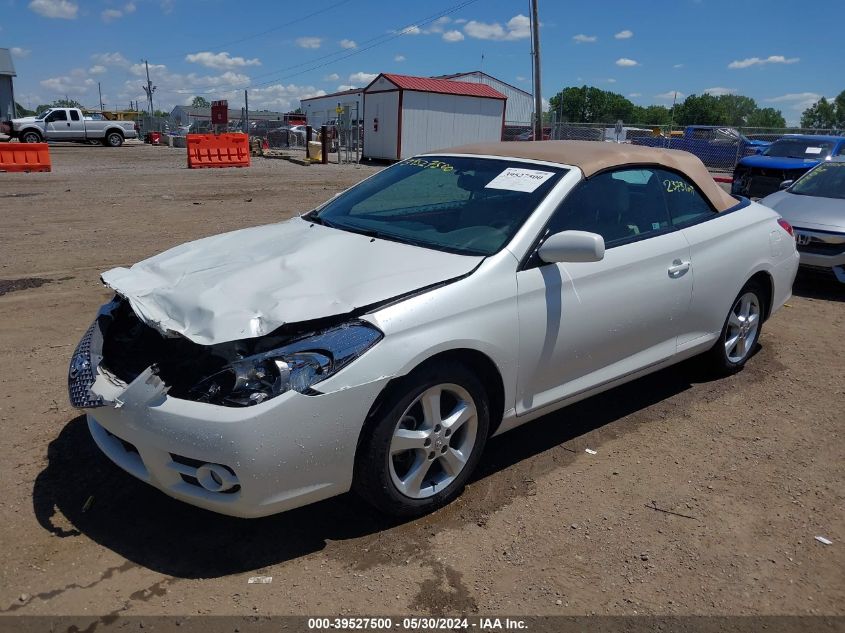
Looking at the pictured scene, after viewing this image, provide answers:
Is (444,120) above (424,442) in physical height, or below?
above

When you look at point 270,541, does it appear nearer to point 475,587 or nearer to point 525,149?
point 475,587

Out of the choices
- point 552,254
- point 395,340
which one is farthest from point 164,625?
point 552,254

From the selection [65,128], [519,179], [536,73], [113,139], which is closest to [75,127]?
[65,128]

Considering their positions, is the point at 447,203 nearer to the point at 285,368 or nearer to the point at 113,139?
the point at 285,368

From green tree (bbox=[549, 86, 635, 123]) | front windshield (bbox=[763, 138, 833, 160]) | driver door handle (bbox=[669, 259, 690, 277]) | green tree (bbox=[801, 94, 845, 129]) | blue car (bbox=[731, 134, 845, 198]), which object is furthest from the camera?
green tree (bbox=[549, 86, 635, 123])

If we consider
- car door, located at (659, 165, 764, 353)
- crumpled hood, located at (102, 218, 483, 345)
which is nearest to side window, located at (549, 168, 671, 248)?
car door, located at (659, 165, 764, 353)

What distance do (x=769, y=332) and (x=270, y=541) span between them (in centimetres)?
510

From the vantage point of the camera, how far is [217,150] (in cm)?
2405

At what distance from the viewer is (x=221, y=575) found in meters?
2.77

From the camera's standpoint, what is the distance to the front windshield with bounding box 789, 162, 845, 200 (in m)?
8.27

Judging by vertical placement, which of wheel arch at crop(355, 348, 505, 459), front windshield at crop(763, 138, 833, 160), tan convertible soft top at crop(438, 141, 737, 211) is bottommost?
wheel arch at crop(355, 348, 505, 459)

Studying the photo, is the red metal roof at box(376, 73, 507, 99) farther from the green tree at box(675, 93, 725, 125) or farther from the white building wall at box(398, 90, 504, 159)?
the green tree at box(675, 93, 725, 125)

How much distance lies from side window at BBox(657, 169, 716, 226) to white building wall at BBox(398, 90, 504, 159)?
21.5m

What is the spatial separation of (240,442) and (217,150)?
2335cm
